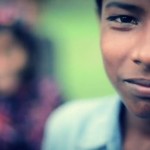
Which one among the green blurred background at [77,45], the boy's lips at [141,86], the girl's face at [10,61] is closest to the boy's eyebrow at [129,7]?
the boy's lips at [141,86]

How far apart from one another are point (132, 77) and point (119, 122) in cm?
20

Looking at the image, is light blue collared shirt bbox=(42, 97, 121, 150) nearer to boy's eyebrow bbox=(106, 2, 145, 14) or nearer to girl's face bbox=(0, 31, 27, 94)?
boy's eyebrow bbox=(106, 2, 145, 14)

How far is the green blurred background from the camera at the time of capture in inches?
81.4

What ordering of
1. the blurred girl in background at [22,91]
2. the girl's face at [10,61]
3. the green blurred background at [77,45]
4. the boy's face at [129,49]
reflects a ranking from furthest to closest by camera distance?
the green blurred background at [77,45], the girl's face at [10,61], the blurred girl in background at [22,91], the boy's face at [129,49]

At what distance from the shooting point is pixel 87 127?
32.4 inches

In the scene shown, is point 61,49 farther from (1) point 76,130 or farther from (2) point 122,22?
(2) point 122,22

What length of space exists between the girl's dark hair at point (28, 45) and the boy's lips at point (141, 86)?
114 centimetres

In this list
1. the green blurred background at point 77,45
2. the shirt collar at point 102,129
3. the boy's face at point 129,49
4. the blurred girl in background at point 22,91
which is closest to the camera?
the boy's face at point 129,49

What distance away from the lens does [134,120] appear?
748 mm

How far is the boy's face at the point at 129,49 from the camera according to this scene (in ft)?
1.94

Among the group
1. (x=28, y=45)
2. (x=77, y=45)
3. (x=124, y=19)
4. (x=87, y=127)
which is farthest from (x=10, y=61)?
(x=124, y=19)

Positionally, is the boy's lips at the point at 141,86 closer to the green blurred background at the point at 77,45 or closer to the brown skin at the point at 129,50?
the brown skin at the point at 129,50

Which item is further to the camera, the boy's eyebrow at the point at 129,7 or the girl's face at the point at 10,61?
the girl's face at the point at 10,61

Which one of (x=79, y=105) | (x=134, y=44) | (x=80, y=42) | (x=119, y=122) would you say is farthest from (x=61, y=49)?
(x=134, y=44)
